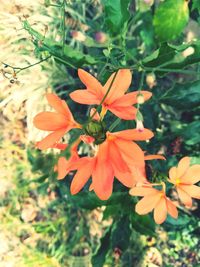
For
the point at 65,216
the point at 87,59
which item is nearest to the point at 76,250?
the point at 65,216

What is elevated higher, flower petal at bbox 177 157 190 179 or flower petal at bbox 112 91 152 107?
flower petal at bbox 112 91 152 107

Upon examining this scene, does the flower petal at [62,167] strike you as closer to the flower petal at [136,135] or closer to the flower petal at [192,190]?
the flower petal at [136,135]

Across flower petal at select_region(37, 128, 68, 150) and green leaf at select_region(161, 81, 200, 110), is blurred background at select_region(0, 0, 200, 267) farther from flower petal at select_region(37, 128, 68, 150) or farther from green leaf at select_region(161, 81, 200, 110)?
flower petal at select_region(37, 128, 68, 150)

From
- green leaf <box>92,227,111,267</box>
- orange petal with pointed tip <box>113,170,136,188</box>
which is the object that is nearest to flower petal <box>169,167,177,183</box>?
orange petal with pointed tip <box>113,170,136,188</box>

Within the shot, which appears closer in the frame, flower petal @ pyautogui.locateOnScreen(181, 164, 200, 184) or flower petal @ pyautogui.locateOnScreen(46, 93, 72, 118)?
flower petal @ pyautogui.locateOnScreen(46, 93, 72, 118)

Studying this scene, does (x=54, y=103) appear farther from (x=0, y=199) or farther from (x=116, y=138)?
(x=0, y=199)

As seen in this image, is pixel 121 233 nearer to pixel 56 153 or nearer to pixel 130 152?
pixel 56 153
